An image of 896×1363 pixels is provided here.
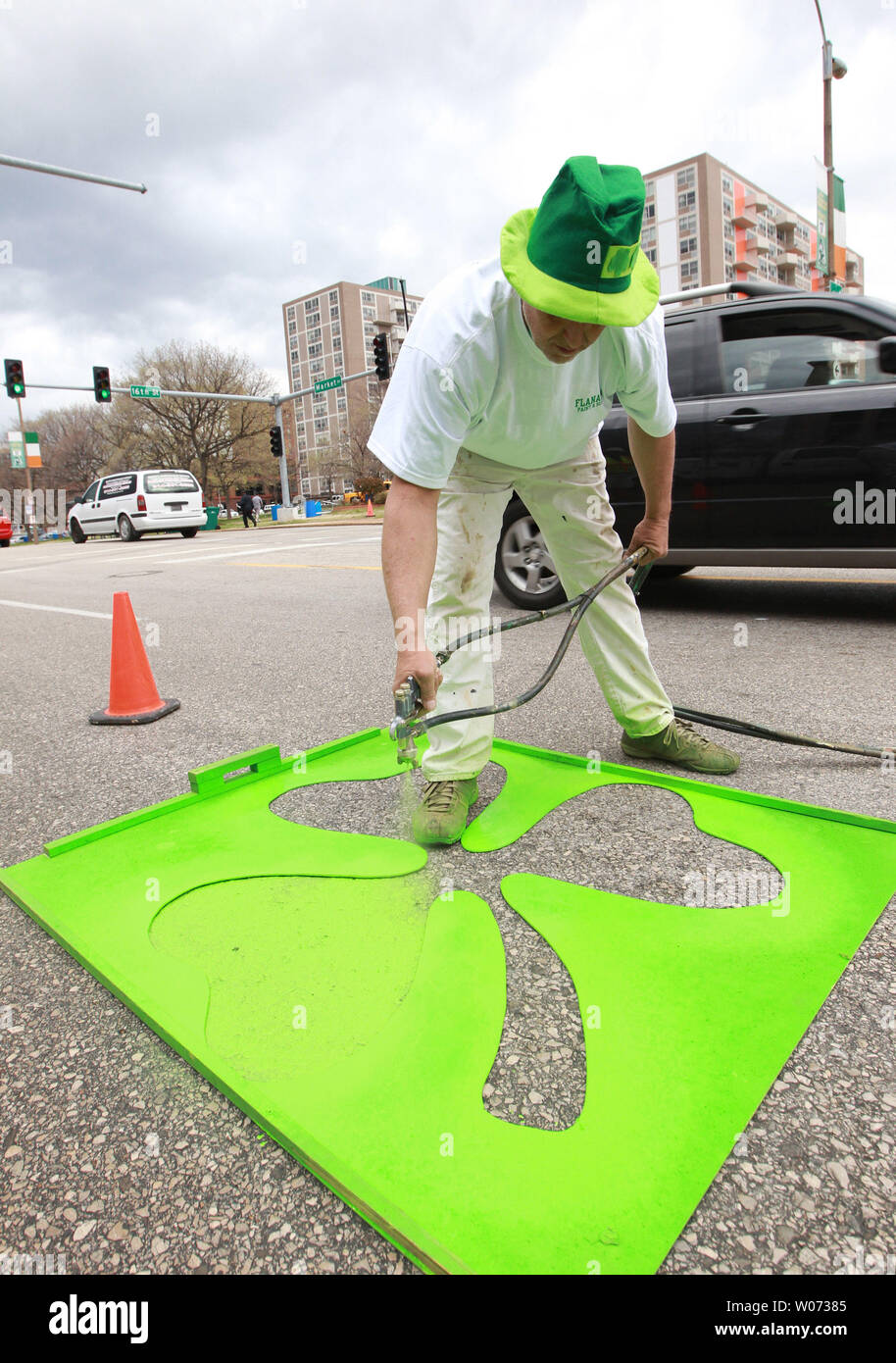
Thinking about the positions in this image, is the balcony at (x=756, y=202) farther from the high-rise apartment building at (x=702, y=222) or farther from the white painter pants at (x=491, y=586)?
the white painter pants at (x=491, y=586)

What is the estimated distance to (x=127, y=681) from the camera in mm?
4086

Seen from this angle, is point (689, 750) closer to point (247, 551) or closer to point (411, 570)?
point (411, 570)

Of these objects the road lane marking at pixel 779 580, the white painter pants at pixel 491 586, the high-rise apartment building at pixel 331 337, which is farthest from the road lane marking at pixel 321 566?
the high-rise apartment building at pixel 331 337

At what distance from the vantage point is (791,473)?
4926 millimetres

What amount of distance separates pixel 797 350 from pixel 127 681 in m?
4.26

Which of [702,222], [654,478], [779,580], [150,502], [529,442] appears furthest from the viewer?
[702,222]

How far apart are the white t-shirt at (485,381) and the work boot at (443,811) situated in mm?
985

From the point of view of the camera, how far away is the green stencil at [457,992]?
1.26 m

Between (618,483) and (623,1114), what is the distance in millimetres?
4722

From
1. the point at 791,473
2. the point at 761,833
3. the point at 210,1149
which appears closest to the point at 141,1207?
the point at 210,1149

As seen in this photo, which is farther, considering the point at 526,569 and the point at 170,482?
the point at 170,482

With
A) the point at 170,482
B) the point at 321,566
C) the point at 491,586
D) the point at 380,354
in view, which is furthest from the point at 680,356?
the point at 380,354

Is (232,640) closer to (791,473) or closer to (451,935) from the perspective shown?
(791,473)

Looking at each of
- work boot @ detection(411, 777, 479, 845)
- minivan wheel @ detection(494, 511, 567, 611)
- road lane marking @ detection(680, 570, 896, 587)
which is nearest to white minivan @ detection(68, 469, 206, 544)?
road lane marking @ detection(680, 570, 896, 587)
